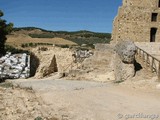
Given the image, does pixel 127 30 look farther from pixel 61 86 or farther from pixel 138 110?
pixel 138 110

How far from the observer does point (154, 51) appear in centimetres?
2748

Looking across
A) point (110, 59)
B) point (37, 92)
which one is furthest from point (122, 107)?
point (110, 59)

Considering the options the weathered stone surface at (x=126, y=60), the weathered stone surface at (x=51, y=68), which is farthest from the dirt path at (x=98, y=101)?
the weathered stone surface at (x=51, y=68)

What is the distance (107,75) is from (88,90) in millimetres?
6002

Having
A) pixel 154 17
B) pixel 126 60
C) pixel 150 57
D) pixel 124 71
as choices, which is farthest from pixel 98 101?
pixel 154 17

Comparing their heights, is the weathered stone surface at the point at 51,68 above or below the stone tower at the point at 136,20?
below

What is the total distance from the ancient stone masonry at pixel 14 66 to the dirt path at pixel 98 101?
5.29 metres

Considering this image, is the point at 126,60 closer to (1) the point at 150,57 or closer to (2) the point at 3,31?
(1) the point at 150,57

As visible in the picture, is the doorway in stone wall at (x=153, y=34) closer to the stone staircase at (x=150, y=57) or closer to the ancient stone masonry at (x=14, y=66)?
the stone staircase at (x=150, y=57)

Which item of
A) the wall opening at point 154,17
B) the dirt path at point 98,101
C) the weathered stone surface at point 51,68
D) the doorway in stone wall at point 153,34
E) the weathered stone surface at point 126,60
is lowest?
the dirt path at point 98,101

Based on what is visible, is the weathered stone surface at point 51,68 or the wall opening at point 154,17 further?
the wall opening at point 154,17

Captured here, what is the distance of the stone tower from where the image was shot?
3147cm

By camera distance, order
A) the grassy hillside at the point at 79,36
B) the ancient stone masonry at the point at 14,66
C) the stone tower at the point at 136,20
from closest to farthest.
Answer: the ancient stone masonry at the point at 14,66
the stone tower at the point at 136,20
the grassy hillside at the point at 79,36

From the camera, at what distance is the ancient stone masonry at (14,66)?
88.3 feet
